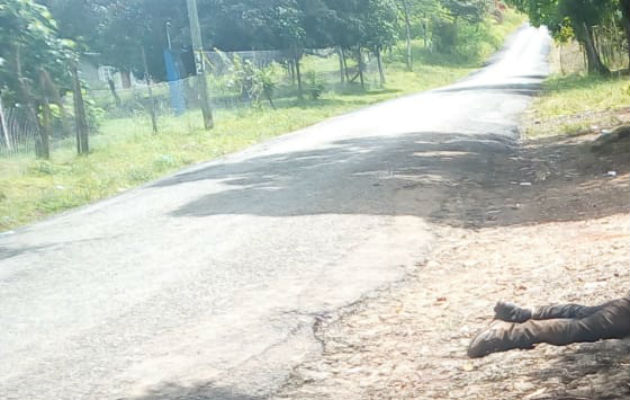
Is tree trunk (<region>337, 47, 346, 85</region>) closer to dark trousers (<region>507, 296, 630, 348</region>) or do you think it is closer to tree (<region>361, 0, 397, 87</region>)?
tree (<region>361, 0, 397, 87</region>)

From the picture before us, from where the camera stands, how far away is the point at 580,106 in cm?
2086

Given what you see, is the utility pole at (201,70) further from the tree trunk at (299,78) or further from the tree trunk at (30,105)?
the tree trunk at (299,78)

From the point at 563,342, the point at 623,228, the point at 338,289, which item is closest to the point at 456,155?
the point at 623,228

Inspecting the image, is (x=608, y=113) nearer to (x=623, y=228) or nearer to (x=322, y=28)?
(x=623, y=228)

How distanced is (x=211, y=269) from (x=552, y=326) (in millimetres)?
3483

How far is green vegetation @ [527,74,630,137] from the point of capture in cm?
1702

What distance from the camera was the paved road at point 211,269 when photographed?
533 cm

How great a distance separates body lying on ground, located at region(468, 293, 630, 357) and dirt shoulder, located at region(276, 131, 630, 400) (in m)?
0.08

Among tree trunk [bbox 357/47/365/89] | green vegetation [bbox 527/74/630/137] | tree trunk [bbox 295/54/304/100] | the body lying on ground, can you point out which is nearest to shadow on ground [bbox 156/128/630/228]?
green vegetation [bbox 527/74/630/137]

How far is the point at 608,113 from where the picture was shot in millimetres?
18172

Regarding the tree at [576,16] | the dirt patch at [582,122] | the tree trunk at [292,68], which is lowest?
the dirt patch at [582,122]

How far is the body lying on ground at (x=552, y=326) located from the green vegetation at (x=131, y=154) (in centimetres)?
876

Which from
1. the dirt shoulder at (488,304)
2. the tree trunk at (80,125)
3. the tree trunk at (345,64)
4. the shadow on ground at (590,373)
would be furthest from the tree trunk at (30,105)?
the tree trunk at (345,64)

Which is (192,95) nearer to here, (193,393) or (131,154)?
(131,154)
